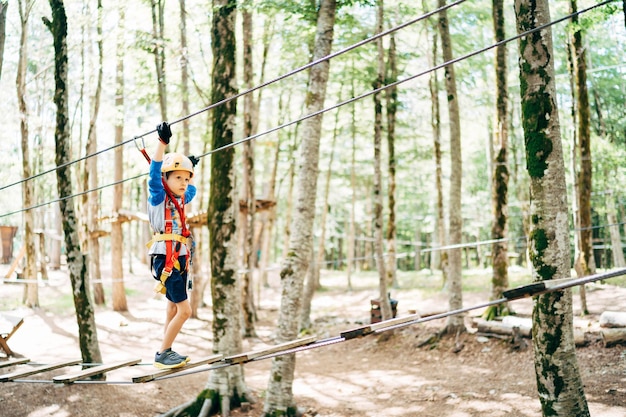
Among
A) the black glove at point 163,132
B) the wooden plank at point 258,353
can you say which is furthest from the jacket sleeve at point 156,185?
the wooden plank at point 258,353

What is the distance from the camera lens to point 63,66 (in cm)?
664

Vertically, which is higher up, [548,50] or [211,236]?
[548,50]

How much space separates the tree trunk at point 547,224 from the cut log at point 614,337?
3.40 m

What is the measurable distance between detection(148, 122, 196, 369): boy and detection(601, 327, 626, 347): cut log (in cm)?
598

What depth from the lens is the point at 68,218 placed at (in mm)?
6527

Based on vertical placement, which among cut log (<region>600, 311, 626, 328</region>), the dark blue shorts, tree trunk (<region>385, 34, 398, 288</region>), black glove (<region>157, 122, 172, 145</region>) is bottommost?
cut log (<region>600, 311, 626, 328</region>)

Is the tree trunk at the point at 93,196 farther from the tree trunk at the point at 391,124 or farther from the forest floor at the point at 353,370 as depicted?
the tree trunk at the point at 391,124

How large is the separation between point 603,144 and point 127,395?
11.7 m

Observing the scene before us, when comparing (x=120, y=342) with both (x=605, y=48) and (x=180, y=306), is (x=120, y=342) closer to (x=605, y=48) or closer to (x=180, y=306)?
(x=180, y=306)

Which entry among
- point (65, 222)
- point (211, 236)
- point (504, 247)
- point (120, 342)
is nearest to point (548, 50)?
point (211, 236)

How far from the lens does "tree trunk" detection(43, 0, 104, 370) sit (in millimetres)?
6531

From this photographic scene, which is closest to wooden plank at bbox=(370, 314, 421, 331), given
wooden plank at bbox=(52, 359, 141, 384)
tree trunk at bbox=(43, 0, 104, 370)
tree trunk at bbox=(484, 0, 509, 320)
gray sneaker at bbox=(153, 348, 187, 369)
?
Result: gray sneaker at bbox=(153, 348, 187, 369)

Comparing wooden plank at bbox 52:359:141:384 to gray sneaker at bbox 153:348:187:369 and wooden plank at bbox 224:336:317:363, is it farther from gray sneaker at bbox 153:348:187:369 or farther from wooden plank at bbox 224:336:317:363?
wooden plank at bbox 224:336:317:363

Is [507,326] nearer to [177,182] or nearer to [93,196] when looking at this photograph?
[177,182]
